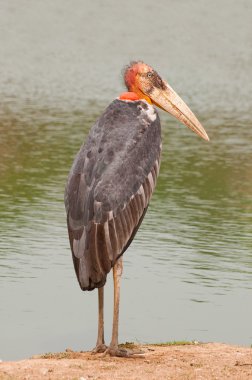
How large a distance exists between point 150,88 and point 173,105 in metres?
0.42

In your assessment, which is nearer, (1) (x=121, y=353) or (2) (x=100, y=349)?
(1) (x=121, y=353)

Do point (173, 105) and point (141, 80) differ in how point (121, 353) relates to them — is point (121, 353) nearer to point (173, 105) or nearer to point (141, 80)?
point (173, 105)

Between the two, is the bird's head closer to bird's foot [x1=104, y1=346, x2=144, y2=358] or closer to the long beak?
the long beak

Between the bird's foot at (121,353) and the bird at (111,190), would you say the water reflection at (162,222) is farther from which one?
the bird at (111,190)

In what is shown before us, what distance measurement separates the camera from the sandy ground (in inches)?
559

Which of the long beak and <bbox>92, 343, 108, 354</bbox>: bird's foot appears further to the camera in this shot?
the long beak

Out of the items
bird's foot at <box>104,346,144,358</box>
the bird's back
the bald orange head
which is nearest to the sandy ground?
bird's foot at <box>104,346,144,358</box>

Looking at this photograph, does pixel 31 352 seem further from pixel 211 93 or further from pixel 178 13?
pixel 178 13

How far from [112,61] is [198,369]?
8518 centimetres

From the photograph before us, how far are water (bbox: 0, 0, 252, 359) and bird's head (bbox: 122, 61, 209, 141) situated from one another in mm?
4540

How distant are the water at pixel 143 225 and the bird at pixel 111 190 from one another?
4.34 meters

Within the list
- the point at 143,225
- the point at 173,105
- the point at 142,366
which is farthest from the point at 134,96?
the point at 143,225

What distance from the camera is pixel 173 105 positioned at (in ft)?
53.6

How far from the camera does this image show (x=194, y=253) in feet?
88.9
